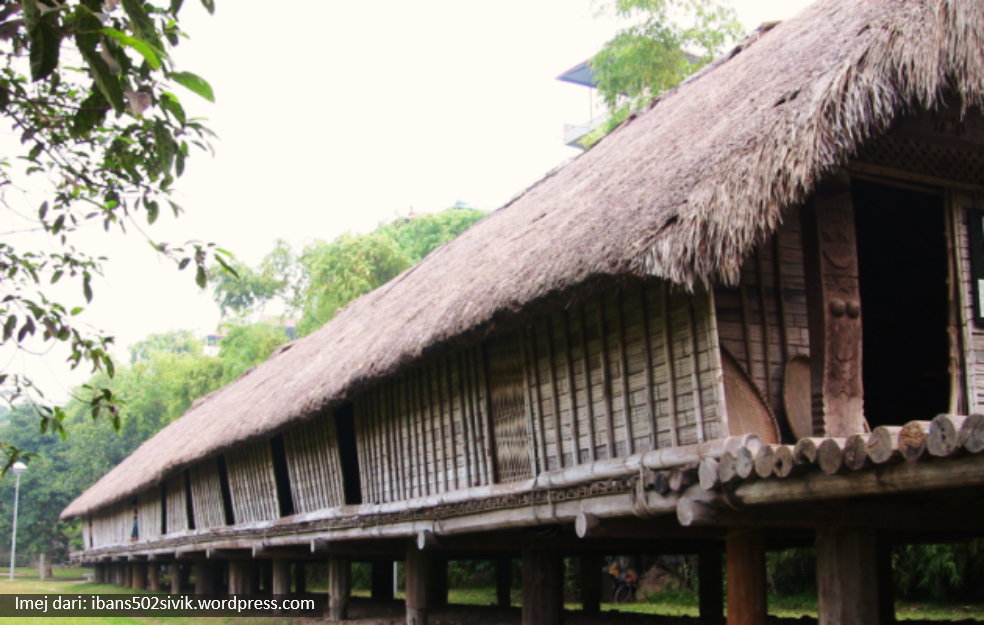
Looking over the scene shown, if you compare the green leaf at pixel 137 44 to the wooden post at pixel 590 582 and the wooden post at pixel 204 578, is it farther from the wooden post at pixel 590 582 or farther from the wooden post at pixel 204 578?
the wooden post at pixel 204 578

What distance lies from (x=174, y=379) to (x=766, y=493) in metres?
25.5

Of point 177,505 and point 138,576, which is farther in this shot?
point 138,576

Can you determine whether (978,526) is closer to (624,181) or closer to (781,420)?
(781,420)

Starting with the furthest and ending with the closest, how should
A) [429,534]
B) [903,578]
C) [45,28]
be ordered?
1. [903,578]
2. [429,534]
3. [45,28]

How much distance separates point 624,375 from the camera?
5.16 meters

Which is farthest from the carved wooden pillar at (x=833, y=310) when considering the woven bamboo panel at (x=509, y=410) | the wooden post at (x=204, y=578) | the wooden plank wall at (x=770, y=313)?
the wooden post at (x=204, y=578)

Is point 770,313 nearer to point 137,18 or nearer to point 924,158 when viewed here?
point 924,158

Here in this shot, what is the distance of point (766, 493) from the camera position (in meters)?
4.02

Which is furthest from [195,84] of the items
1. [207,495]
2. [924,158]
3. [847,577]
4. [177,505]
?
[177,505]

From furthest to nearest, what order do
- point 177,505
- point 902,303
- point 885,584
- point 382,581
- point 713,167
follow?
point 177,505 < point 382,581 < point 902,303 < point 885,584 < point 713,167


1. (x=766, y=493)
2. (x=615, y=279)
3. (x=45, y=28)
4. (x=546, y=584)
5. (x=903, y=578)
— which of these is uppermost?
(x=45, y=28)

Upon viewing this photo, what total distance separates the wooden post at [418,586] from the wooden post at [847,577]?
4.65m

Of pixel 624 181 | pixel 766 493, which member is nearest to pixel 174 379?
pixel 624 181

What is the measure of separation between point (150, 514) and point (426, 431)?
37.3 ft
